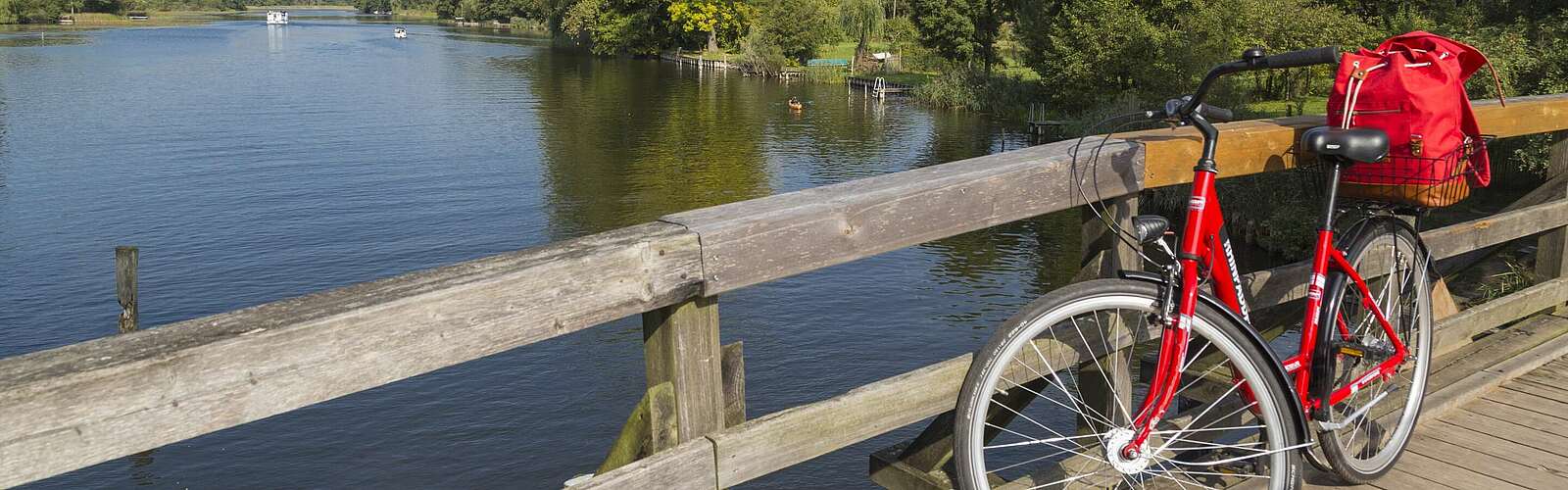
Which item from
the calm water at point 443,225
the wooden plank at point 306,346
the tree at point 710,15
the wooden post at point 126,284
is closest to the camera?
the wooden plank at point 306,346

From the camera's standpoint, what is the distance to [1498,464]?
3953 millimetres

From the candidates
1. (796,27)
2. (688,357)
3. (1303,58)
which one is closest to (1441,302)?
(1303,58)

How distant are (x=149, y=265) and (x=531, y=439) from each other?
483 inches

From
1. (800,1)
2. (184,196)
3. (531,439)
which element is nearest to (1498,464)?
(531,439)

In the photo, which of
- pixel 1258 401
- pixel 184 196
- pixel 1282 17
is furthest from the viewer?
pixel 1282 17

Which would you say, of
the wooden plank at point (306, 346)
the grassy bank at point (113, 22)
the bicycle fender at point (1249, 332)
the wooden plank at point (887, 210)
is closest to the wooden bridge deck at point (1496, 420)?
the bicycle fender at point (1249, 332)

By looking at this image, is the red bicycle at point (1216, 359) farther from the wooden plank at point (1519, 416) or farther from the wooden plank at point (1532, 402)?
the wooden plank at point (1532, 402)

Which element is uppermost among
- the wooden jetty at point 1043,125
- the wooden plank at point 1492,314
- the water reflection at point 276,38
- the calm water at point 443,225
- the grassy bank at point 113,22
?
the grassy bank at point 113,22

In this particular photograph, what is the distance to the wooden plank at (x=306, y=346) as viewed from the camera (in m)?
1.73

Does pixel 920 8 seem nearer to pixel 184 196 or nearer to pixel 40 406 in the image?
pixel 184 196

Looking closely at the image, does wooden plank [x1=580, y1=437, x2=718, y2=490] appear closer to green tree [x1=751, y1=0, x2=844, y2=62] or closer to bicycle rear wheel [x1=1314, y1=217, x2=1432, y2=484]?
bicycle rear wheel [x1=1314, y1=217, x2=1432, y2=484]

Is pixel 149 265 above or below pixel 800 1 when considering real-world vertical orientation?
below

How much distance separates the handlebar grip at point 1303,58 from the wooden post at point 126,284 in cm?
1877

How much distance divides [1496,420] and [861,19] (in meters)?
77.9
